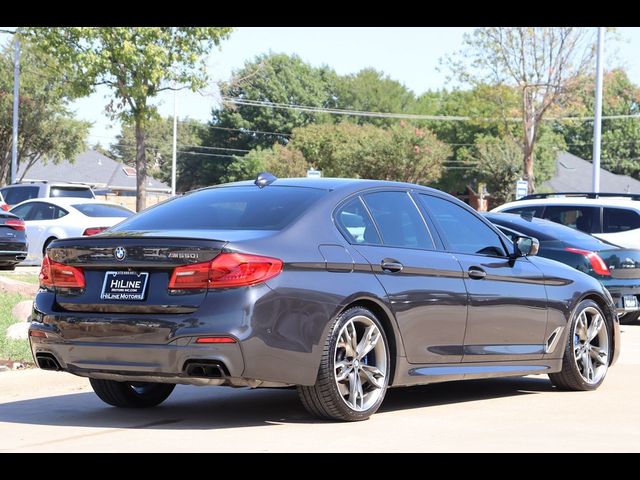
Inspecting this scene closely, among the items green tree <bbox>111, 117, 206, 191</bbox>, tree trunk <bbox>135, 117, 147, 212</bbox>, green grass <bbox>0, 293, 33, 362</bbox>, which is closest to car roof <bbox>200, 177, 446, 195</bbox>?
green grass <bbox>0, 293, 33, 362</bbox>

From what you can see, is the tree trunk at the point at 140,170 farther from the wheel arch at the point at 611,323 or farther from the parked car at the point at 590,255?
the wheel arch at the point at 611,323

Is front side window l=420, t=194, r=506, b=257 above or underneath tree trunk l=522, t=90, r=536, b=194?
underneath

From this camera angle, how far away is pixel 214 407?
8.28m

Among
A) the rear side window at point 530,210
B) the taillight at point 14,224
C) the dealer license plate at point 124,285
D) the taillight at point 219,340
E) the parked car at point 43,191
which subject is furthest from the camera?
the parked car at point 43,191

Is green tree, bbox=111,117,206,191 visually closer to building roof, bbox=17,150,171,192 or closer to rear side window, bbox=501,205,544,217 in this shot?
building roof, bbox=17,150,171,192

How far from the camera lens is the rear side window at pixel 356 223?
7.65 meters

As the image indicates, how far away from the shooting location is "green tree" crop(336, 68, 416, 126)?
341 ft

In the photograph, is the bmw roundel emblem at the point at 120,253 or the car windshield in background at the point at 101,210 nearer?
the bmw roundel emblem at the point at 120,253

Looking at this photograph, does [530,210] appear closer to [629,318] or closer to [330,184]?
Answer: [629,318]

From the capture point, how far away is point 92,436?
22.5ft

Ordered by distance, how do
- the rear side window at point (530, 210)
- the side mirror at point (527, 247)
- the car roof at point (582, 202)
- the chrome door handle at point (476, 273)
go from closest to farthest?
1. the chrome door handle at point (476, 273)
2. the side mirror at point (527, 247)
3. the car roof at point (582, 202)
4. the rear side window at point (530, 210)

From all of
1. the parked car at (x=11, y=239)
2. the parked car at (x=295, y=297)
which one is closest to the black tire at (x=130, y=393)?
the parked car at (x=295, y=297)

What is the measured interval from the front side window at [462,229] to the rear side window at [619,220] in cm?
901
